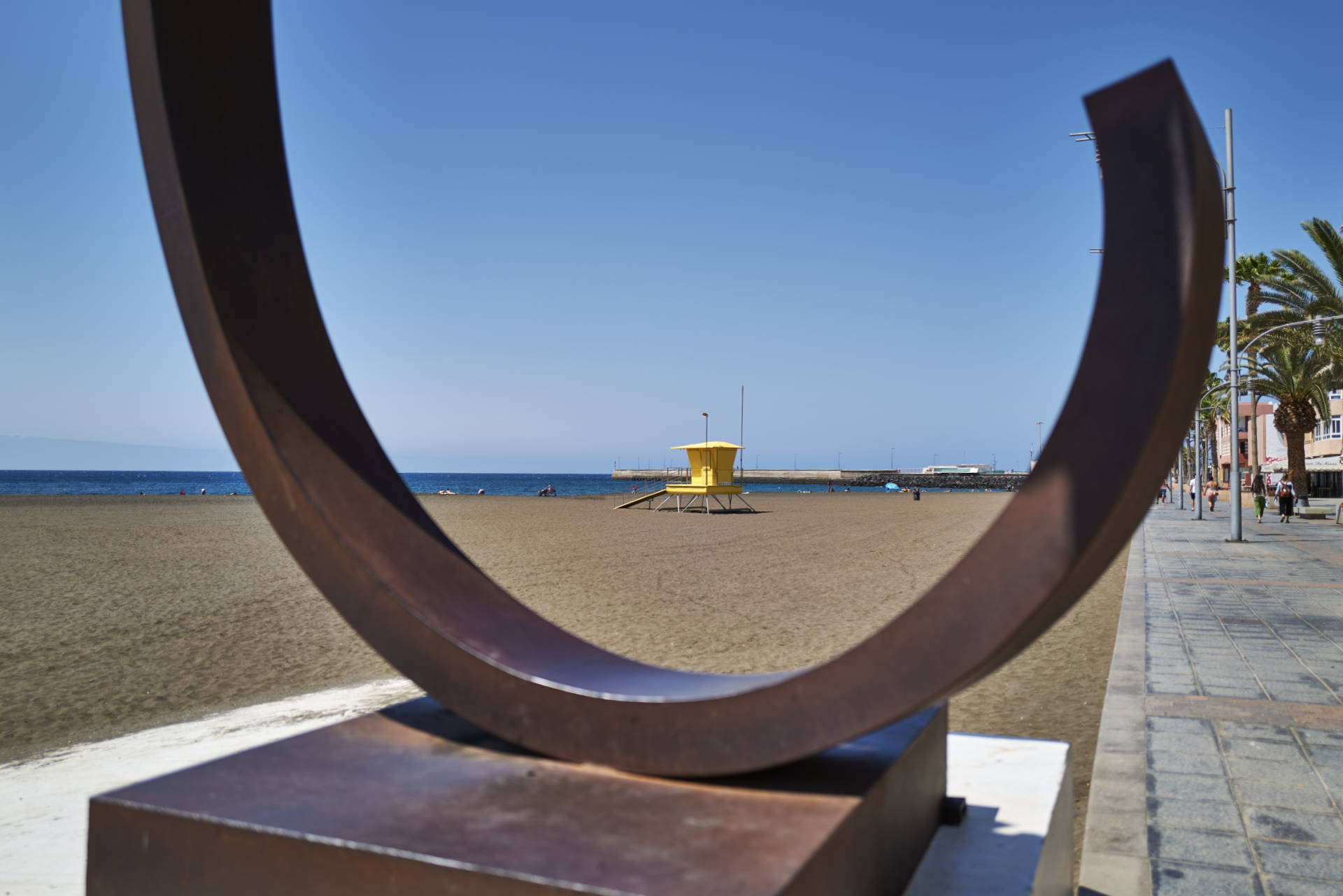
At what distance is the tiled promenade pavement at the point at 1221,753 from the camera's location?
143 inches

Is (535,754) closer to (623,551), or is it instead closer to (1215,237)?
(1215,237)

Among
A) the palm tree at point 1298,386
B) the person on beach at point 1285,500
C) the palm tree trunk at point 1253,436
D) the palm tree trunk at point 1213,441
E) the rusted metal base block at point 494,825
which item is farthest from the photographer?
the palm tree trunk at point 1213,441

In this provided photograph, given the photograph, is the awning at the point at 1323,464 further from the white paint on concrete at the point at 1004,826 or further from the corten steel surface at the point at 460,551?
the corten steel surface at the point at 460,551

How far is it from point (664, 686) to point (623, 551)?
14.8 metres

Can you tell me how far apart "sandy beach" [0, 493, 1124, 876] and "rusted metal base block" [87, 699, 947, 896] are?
253 centimetres

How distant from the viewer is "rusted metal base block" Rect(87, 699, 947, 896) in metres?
1.89

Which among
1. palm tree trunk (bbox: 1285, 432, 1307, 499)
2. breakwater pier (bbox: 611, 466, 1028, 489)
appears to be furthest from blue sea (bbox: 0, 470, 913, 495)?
palm tree trunk (bbox: 1285, 432, 1307, 499)

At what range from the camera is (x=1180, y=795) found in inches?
172

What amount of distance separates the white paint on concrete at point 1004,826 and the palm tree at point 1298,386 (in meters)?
29.9

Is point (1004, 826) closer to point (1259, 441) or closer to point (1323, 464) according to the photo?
point (1323, 464)

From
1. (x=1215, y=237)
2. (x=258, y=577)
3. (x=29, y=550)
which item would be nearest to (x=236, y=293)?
(x=1215, y=237)

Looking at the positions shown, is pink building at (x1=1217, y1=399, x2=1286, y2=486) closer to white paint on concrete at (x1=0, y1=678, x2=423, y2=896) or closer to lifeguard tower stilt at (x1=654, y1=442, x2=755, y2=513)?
lifeguard tower stilt at (x1=654, y1=442, x2=755, y2=513)

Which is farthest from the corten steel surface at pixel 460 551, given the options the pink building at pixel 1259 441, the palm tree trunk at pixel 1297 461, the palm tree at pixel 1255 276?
the pink building at pixel 1259 441

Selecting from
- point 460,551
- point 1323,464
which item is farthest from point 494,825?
point 1323,464
